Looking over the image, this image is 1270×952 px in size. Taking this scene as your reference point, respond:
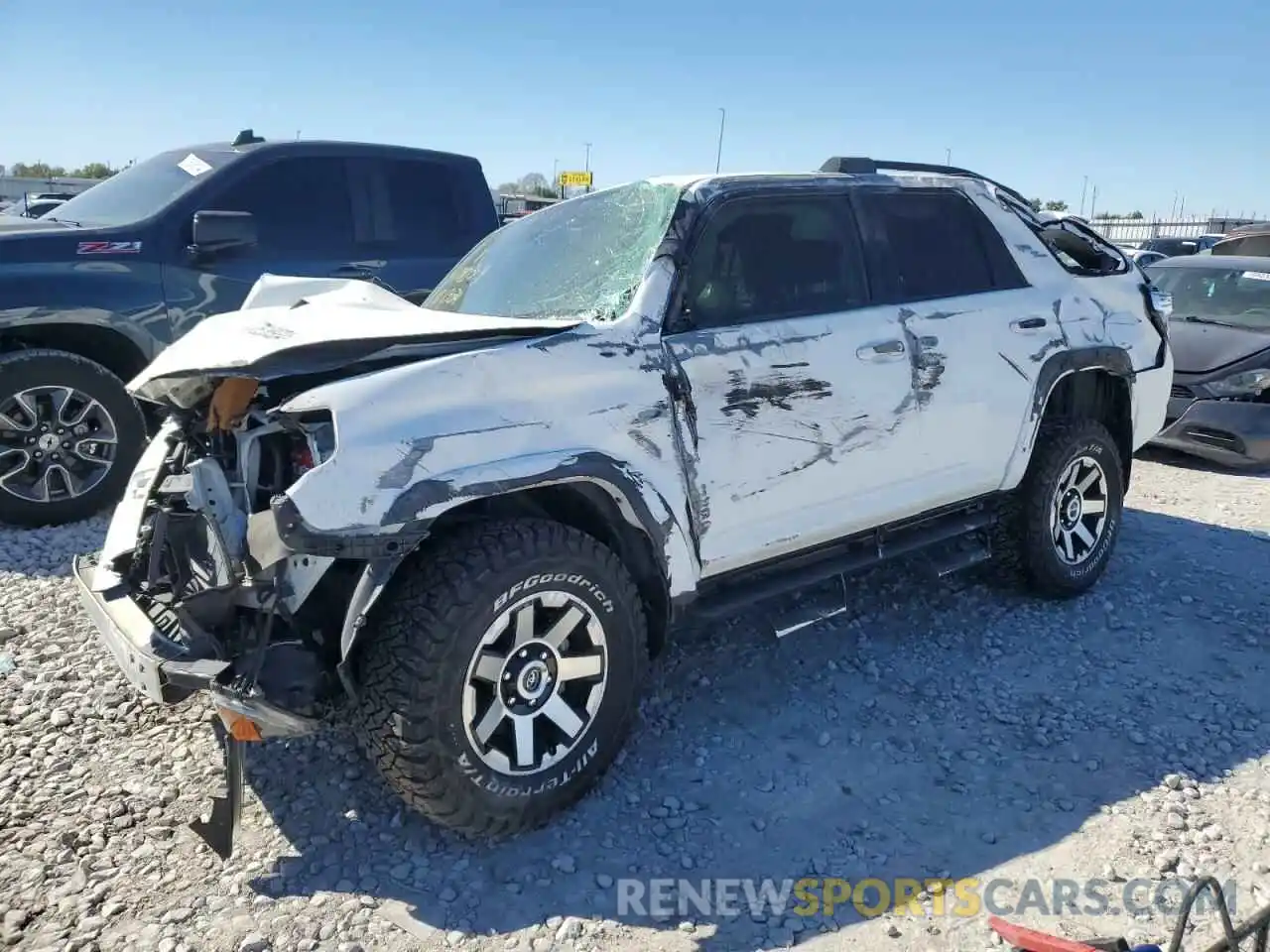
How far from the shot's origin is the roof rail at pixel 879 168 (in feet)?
13.3

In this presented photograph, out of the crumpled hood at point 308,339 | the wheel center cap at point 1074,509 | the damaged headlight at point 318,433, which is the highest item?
the crumpled hood at point 308,339

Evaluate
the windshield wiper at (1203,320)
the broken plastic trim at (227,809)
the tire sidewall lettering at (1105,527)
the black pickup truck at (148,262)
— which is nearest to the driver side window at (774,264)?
the tire sidewall lettering at (1105,527)

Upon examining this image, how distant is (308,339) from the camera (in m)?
2.75

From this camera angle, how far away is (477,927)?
2.59 meters

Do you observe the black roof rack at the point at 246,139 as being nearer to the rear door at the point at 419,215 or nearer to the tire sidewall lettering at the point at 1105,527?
the rear door at the point at 419,215

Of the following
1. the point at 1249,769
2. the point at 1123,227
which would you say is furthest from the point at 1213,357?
the point at 1123,227

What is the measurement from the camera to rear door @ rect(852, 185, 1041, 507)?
153 inches

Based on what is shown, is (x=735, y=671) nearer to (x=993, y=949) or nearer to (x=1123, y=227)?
(x=993, y=949)

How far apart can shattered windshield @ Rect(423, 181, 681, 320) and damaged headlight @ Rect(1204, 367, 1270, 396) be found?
5745 mm

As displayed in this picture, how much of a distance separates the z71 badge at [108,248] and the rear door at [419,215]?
1.39 meters

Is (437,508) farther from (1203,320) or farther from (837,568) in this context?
(1203,320)

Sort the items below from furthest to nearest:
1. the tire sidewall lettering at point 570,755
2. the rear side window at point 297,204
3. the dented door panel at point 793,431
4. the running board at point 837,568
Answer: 1. the rear side window at point 297,204
2. the running board at point 837,568
3. the dented door panel at point 793,431
4. the tire sidewall lettering at point 570,755

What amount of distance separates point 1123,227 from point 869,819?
38554mm

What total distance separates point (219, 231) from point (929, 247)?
376 cm
